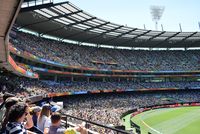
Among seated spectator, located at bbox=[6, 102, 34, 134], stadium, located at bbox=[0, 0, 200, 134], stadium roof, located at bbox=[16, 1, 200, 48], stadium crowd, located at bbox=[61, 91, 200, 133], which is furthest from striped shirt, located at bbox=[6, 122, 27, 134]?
stadium roof, located at bbox=[16, 1, 200, 48]

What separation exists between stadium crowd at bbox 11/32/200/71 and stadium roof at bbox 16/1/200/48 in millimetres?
2307

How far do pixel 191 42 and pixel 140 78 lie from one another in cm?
1797

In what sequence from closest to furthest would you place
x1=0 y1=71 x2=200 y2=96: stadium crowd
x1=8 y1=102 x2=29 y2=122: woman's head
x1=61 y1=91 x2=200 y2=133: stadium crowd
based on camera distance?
x1=8 y1=102 x2=29 y2=122: woman's head < x1=0 y1=71 x2=200 y2=96: stadium crowd < x1=61 y1=91 x2=200 y2=133: stadium crowd

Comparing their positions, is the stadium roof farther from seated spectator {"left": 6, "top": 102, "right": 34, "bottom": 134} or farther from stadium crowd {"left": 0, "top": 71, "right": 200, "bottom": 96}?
seated spectator {"left": 6, "top": 102, "right": 34, "bottom": 134}

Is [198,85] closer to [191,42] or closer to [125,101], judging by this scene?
[191,42]

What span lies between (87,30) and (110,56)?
1689cm

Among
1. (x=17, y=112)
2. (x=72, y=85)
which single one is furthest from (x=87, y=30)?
(x=17, y=112)

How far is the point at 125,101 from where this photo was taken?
5484cm

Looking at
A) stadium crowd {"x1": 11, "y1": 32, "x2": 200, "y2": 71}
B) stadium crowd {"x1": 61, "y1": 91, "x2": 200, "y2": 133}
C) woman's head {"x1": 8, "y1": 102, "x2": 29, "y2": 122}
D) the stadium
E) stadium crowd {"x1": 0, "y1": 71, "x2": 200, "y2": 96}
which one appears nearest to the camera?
woman's head {"x1": 8, "y1": 102, "x2": 29, "y2": 122}

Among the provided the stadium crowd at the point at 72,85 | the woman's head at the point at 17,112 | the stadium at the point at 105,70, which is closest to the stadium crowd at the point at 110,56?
the stadium at the point at 105,70

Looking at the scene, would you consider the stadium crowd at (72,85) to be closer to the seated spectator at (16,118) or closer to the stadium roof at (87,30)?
the stadium roof at (87,30)

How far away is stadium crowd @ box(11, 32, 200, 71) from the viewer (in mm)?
49781

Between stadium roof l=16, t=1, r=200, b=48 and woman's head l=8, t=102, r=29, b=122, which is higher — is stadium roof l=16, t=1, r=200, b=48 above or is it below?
above

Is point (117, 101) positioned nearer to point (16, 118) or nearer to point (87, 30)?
point (87, 30)
